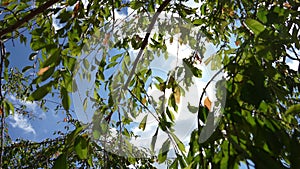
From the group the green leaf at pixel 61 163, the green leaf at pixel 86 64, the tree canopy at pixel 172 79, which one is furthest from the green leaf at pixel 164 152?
the green leaf at pixel 86 64

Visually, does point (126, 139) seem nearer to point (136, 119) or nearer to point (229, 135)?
point (136, 119)

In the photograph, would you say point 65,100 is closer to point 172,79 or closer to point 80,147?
point 80,147

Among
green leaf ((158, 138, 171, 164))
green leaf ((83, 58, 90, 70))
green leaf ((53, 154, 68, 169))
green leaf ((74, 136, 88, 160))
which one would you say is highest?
green leaf ((83, 58, 90, 70))

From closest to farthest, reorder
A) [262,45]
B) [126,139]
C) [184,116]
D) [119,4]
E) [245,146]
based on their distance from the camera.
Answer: [245,146] → [262,45] → [184,116] → [126,139] → [119,4]

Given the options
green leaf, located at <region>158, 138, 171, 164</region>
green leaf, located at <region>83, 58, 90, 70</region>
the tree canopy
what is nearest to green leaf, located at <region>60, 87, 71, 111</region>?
the tree canopy

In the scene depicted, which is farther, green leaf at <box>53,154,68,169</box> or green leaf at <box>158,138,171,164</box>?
green leaf at <box>158,138,171,164</box>

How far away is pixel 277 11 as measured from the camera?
0.81 m

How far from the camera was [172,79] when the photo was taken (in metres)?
1.28

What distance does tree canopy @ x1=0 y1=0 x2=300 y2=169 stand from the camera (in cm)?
64

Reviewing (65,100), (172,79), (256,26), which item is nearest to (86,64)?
(172,79)

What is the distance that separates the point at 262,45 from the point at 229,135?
8.6 inches

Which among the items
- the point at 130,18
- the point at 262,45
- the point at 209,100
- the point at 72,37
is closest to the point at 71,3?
the point at 72,37

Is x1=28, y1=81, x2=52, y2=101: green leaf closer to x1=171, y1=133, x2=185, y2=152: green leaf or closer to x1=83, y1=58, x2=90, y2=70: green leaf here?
x1=171, y1=133, x2=185, y2=152: green leaf

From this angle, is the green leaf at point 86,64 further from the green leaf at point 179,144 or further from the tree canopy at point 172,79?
the green leaf at point 179,144
